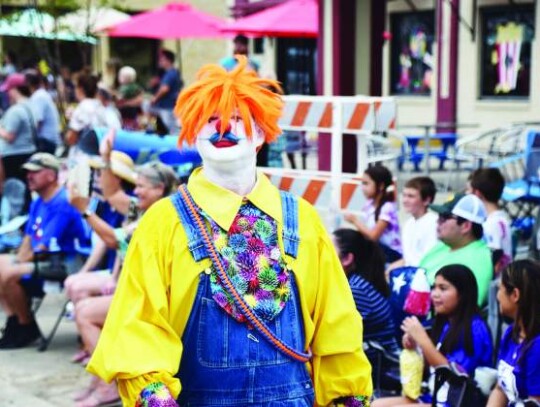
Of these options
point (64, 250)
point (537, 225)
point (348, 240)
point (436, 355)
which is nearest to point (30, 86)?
point (64, 250)

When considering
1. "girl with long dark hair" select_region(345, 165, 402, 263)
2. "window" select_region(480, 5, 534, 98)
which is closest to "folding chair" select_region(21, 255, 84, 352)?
"girl with long dark hair" select_region(345, 165, 402, 263)

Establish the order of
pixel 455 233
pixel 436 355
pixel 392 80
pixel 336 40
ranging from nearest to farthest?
1. pixel 436 355
2. pixel 455 233
3. pixel 336 40
4. pixel 392 80

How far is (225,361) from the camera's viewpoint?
321 cm

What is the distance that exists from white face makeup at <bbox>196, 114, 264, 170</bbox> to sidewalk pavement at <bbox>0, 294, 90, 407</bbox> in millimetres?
3171

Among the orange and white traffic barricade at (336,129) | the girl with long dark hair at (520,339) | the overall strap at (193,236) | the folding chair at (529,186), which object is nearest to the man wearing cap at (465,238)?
the girl with long dark hair at (520,339)

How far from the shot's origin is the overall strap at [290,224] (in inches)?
131

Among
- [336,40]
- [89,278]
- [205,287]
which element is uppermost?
[336,40]

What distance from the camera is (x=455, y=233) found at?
5.64 metres

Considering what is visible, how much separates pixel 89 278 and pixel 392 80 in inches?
556

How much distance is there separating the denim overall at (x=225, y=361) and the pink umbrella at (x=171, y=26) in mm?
13976

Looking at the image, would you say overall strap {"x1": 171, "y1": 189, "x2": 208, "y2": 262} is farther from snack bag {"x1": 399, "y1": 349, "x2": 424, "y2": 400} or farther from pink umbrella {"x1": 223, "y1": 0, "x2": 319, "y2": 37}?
pink umbrella {"x1": 223, "y1": 0, "x2": 319, "y2": 37}

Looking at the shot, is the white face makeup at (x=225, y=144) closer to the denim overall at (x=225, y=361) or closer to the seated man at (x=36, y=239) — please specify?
the denim overall at (x=225, y=361)

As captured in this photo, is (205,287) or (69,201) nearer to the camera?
(205,287)

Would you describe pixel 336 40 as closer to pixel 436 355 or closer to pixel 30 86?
pixel 30 86
